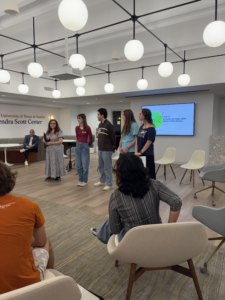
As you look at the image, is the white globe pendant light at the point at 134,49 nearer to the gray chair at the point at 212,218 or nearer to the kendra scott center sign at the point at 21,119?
the gray chair at the point at 212,218

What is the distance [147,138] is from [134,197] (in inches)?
84.4

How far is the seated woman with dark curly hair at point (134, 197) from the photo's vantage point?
1515 millimetres

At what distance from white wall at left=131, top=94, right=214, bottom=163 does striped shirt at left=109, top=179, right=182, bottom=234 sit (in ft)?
21.5

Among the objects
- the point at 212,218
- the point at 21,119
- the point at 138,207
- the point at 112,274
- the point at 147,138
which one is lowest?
the point at 112,274

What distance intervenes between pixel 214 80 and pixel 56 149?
4615mm

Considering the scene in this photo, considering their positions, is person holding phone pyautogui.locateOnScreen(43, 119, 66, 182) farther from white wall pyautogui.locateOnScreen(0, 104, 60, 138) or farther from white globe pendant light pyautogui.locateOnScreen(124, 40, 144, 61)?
white wall pyautogui.locateOnScreen(0, 104, 60, 138)

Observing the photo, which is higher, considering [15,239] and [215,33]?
[215,33]

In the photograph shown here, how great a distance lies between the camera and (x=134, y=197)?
1534 millimetres

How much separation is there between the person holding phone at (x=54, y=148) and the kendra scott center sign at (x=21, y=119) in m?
6.13

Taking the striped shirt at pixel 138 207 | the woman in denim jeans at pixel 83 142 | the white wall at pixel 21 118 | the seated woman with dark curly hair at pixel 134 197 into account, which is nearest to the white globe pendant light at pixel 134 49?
the seated woman with dark curly hair at pixel 134 197

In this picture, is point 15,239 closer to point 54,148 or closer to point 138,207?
point 138,207

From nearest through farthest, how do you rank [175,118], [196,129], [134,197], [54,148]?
[134,197], [54,148], [196,129], [175,118]

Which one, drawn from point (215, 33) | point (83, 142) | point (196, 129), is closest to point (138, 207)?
point (215, 33)

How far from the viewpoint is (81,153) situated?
4.71 m
